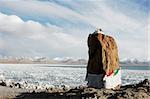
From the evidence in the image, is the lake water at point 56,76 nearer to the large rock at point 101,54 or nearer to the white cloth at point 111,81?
the white cloth at point 111,81

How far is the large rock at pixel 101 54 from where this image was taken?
19797mm

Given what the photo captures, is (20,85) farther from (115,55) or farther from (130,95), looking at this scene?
(130,95)

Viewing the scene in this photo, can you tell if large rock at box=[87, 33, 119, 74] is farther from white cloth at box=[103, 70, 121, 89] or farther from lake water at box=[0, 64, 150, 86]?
lake water at box=[0, 64, 150, 86]

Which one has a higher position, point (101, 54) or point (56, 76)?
point (101, 54)

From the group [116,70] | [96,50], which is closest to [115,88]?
[116,70]

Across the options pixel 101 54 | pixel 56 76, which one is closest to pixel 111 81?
pixel 101 54

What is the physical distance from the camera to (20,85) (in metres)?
25.0

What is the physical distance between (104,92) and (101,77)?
2.06m

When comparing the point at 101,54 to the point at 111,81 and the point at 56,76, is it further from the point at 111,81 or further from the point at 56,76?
the point at 56,76

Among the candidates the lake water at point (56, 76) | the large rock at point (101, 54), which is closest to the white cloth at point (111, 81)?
the large rock at point (101, 54)

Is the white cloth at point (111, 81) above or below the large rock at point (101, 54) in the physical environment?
below

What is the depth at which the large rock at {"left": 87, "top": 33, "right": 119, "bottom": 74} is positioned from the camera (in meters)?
19.8

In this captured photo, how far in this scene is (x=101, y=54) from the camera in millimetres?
19797

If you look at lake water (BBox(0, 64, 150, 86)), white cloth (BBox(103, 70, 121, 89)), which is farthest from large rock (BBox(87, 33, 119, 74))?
lake water (BBox(0, 64, 150, 86))
